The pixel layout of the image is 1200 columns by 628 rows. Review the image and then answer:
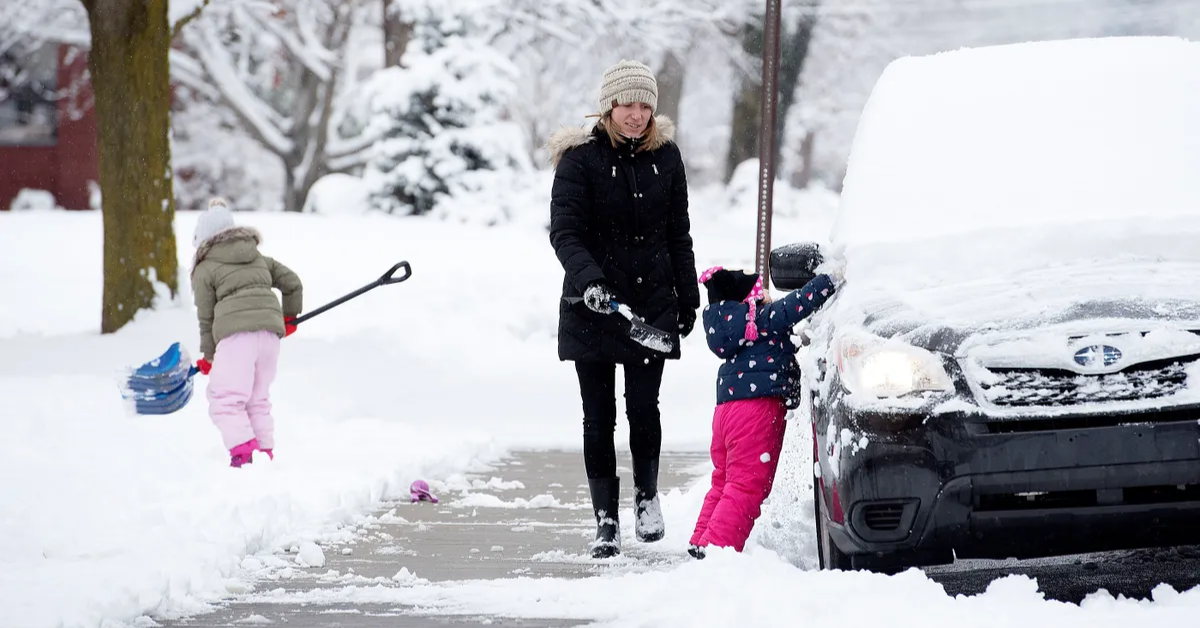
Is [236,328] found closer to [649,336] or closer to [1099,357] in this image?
[649,336]

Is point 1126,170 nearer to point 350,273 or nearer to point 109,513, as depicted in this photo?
point 109,513

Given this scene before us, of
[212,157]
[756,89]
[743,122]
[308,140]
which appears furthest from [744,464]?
[212,157]

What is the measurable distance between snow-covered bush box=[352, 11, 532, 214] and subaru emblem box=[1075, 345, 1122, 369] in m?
19.4

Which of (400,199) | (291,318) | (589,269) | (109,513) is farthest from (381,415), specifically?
(400,199)

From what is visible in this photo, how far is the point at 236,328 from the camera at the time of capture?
8250 millimetres

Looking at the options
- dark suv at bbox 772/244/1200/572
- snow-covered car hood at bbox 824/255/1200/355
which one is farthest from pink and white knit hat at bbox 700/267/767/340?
dark suv at bbox 772/244/1200/572

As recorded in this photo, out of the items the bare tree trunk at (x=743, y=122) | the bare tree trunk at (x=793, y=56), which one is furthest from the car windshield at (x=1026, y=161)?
the bare tree trunk at (x=793, y=56)

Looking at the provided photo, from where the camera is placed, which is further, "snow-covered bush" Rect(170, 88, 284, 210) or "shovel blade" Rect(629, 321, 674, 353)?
"snow-covered bush" Rect(170, 88, 284, 210)

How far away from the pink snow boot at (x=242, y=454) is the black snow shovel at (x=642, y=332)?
3.04 meters

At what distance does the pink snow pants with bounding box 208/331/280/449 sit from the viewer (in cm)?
820

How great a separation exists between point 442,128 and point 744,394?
18.7m

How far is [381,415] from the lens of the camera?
39.1ft

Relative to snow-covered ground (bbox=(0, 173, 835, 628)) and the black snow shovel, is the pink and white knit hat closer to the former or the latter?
the black snow shovel

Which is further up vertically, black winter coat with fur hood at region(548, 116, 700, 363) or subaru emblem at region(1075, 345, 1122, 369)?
black winter coat with fur hood at region(548, 116, 700, 363)
